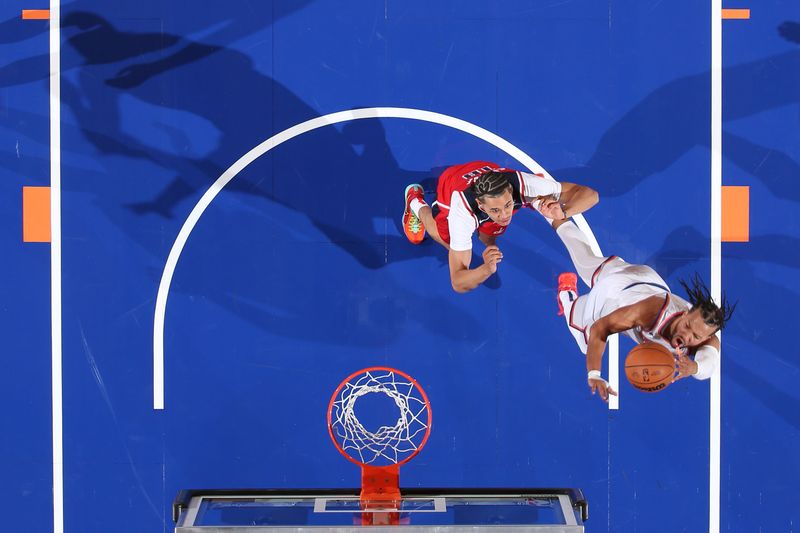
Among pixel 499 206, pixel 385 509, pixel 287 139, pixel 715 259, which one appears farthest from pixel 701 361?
pixel 287 139

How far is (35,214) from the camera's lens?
8289 mm

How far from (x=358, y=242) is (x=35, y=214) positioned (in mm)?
3045

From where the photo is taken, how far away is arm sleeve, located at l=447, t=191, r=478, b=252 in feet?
25.6

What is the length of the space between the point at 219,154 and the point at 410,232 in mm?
1950

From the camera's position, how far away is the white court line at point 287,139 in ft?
27.2

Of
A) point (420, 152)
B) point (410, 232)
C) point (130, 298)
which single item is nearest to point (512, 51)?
point (420, 152)

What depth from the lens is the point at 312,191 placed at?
8328mm

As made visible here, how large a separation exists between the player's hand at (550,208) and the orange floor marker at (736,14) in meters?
2.48

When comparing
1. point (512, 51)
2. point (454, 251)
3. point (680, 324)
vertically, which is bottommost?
point (680, 324)

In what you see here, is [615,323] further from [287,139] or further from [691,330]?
[287,139]

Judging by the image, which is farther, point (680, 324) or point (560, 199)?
point (560, 199)

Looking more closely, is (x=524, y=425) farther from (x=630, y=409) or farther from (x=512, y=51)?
(x=512, y=51)

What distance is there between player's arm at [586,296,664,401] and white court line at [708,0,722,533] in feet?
5.18

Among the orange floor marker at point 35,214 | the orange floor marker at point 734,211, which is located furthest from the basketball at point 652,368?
the orange floor marker at point 35,214
